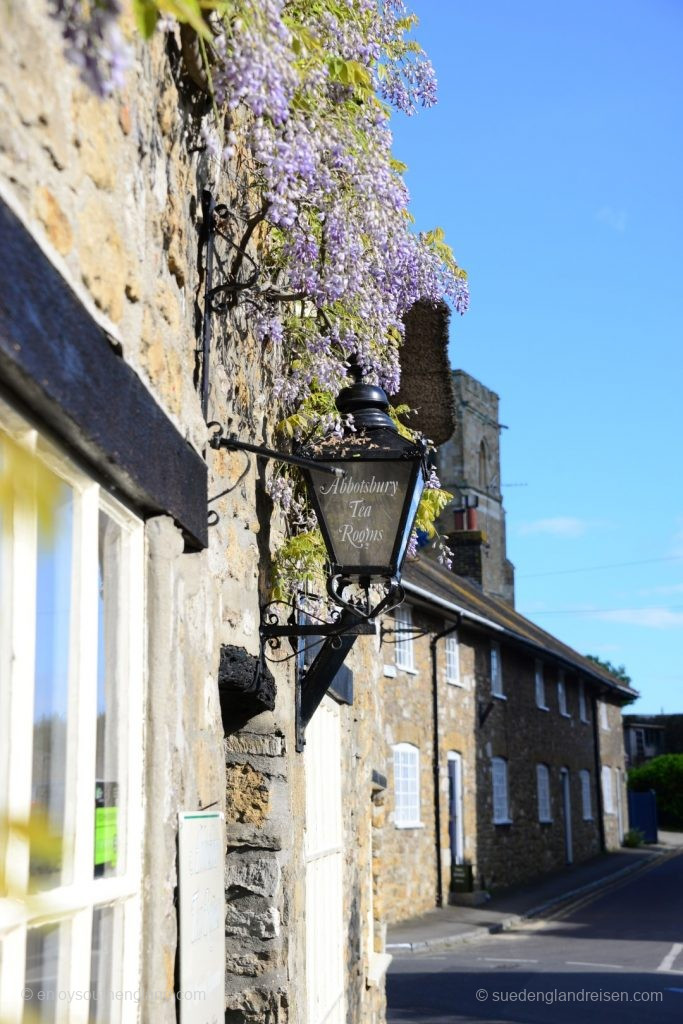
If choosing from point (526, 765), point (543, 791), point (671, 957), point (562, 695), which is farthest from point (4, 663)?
point (562, 695)

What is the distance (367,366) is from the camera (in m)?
4.95

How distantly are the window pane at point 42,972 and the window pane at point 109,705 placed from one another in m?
0.26

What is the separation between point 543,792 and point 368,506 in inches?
1030

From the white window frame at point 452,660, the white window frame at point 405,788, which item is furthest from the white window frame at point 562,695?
the white window frame at point 405,788

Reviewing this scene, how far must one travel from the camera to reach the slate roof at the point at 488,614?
22.2m

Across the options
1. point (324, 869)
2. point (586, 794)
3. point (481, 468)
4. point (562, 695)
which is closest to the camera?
point (324, 869)

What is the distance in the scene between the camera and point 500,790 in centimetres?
2547

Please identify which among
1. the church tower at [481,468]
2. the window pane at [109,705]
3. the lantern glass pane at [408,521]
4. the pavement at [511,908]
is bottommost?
the pavement at [511,908]

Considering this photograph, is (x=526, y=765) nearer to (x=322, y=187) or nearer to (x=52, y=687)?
(x=322, y=187)

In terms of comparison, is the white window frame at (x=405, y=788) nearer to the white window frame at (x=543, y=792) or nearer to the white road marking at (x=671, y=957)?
the white road marking at (x=671, y=957)

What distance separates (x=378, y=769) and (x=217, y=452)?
508 cm

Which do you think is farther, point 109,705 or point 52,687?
point 109,705

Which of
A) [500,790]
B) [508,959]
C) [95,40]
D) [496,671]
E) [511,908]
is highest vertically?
[496,671]

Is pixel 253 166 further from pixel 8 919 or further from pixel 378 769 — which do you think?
pixel 378 769
